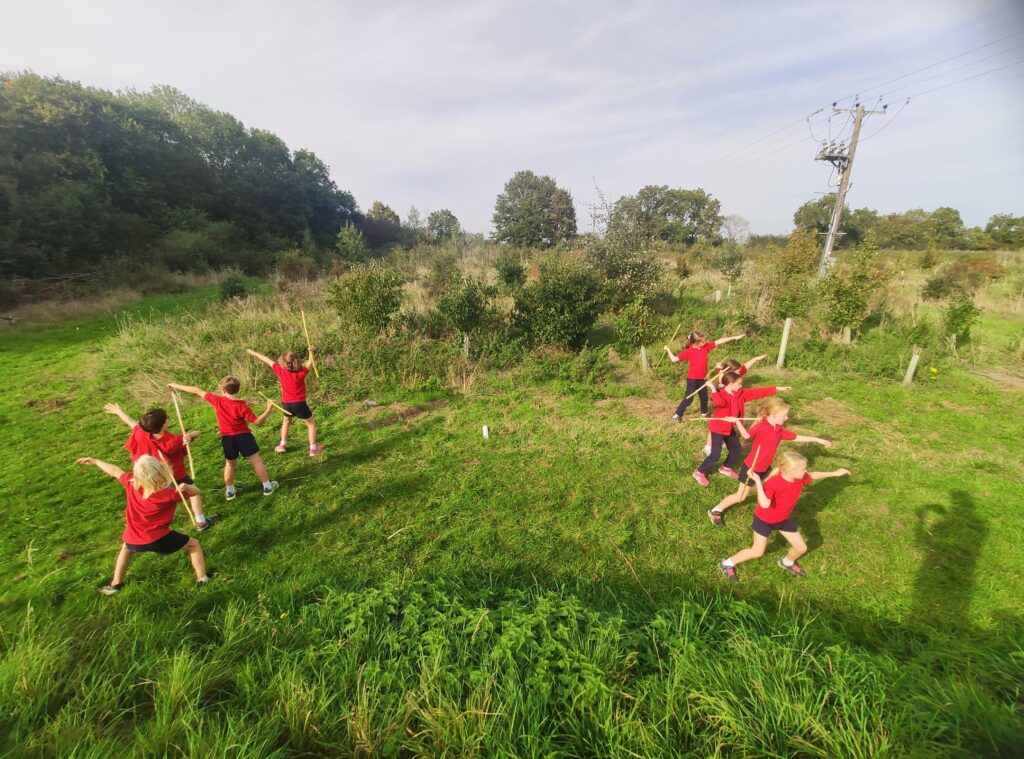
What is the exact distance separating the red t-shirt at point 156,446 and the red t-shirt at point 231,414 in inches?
21.7

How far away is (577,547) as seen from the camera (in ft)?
14.3

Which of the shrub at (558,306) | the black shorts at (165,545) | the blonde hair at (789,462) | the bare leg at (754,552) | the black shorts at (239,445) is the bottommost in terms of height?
the bare leg at (754,552)

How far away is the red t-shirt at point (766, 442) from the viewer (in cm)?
426

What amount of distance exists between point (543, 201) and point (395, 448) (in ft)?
148

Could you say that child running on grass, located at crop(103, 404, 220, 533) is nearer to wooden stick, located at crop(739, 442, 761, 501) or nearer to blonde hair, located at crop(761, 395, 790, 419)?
wooden stick, located at crop(739, 442, 761, 501)

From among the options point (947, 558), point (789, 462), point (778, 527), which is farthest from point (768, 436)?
point (947, 558)

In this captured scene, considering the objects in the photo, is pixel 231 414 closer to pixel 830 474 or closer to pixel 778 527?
pixel 778 527

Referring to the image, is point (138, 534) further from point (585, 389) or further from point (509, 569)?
point (585, 389)

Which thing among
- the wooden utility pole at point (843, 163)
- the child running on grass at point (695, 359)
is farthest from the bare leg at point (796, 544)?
the wooden utility pole at point (843, 163)

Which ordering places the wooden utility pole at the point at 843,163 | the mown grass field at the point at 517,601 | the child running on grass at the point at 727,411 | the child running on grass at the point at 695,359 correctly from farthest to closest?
the wooden utility pole at the point at 843,163 < the child running on grass at the point at 695,359 < the child running on grass at the point at 727,411 < the mown grass field at the point at 517,601

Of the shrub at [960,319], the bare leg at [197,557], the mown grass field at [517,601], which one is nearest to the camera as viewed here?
the mown grass field at [517,601]

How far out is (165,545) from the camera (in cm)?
346

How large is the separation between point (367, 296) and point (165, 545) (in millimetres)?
6858

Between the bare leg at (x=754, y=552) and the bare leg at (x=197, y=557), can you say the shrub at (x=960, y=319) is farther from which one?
the bare leg at (x=197, y=557)
